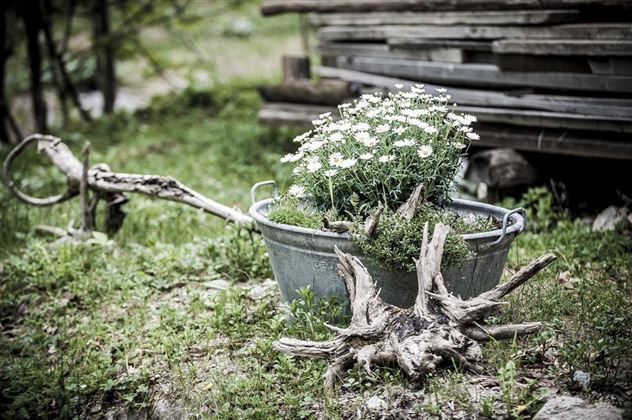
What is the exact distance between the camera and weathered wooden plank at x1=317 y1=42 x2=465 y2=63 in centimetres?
691

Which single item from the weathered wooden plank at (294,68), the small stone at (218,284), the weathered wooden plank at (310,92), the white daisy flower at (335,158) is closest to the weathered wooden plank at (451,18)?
the weathered wooden plank at (294,68)

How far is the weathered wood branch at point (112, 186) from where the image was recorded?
16.2 feet

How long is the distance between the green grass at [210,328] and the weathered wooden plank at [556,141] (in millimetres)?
596

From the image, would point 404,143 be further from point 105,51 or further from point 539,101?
point 105,51

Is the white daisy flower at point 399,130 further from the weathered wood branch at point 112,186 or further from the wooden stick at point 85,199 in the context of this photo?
the wooden stick at point 85,199

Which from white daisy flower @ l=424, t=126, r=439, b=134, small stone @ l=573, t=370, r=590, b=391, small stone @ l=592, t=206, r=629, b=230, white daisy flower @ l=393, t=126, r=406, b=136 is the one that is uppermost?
white daisy flower @ l=424, t=126, r=439, b=134

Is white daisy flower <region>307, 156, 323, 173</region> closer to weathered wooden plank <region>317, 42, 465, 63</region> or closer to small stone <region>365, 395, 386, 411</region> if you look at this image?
small stone <region>365, 395, 386, 411</region>

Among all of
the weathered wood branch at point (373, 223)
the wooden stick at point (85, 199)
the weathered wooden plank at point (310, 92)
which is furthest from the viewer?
the weathered wooden plank at point (310, 92)

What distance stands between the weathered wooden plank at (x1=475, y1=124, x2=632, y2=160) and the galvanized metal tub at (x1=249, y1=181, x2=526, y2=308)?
241 cm

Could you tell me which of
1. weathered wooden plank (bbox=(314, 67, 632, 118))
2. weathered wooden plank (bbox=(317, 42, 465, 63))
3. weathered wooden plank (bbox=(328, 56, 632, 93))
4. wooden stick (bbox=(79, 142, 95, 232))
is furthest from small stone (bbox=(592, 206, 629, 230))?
wooden stick (bbox=(79, 142, 95, 232))

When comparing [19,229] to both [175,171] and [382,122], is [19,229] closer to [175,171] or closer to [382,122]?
[175,171]

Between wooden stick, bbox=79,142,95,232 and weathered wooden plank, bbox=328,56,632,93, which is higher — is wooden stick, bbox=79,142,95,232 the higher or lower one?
the lower one

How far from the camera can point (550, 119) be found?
600cm

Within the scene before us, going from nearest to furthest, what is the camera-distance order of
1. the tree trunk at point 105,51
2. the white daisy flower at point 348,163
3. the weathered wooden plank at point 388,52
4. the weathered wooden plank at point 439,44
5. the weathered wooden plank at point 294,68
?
the white daisy flower at point 348,163 < the weathered wooden plank at point 439,44 < the weathered wooden plank at point 388,52 < the weathered wooden plank at point 294,68 < the tree trunk at point 105,51
